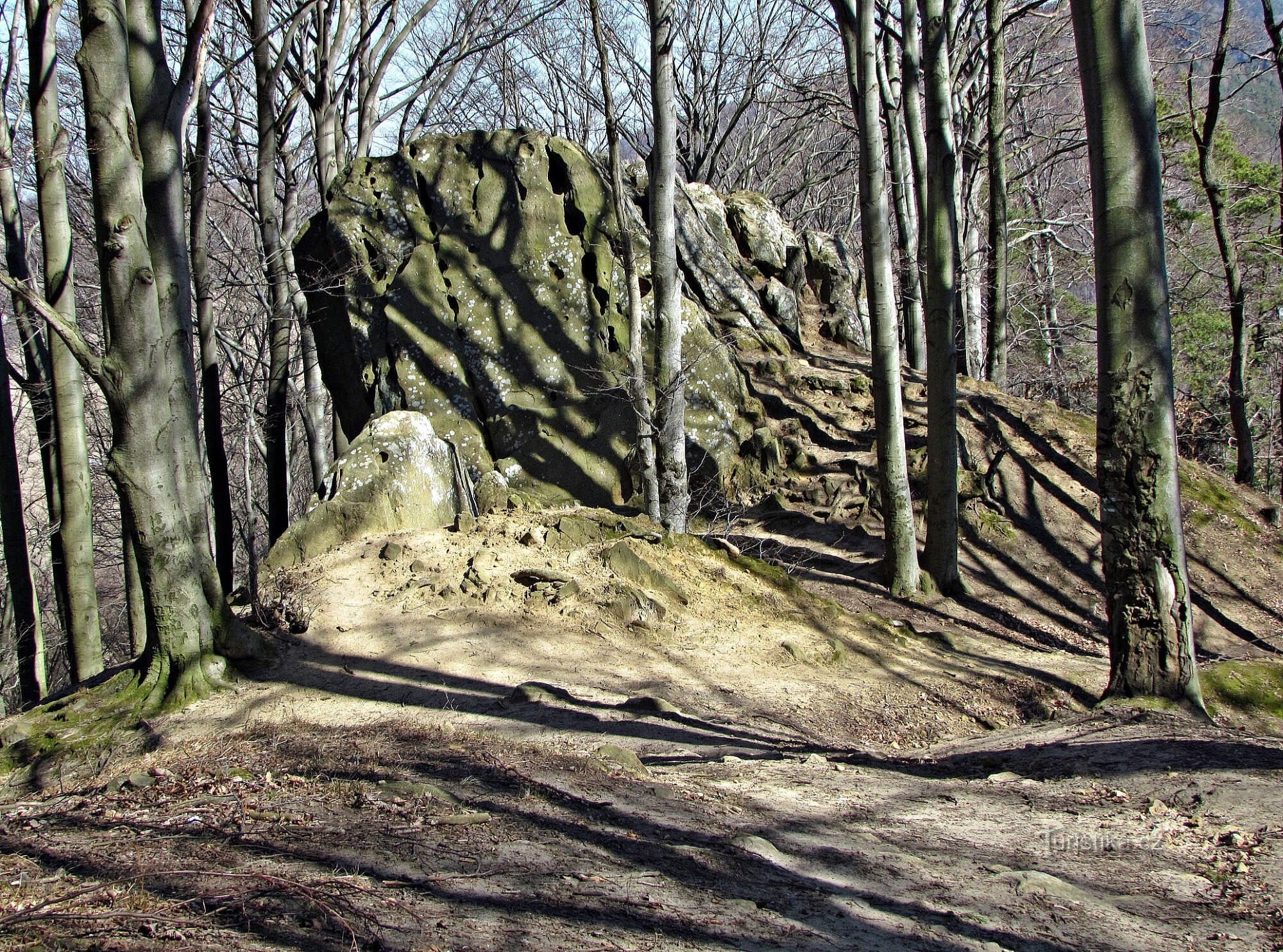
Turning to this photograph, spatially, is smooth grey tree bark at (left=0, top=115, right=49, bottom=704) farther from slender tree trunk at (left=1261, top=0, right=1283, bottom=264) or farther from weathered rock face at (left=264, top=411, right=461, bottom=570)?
slender tree trunk at (left=1261, top=0, right=1283, bottom=264)

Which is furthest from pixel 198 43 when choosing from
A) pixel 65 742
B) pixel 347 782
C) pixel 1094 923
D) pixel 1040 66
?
pixel 1040 66

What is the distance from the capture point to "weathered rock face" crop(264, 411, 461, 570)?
8.52 metres

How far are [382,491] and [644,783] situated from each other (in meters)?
5.30

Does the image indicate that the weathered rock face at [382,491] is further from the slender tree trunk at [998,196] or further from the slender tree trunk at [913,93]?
the slender tree trunk at [998,196]

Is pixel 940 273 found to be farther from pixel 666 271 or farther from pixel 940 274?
pixel 666 271

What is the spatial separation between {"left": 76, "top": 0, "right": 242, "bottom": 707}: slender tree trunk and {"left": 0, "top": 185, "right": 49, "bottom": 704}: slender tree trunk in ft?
19.8

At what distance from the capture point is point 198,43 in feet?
19.5

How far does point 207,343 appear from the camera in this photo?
1233 cm

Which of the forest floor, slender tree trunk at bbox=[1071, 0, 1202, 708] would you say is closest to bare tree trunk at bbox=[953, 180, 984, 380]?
the forest floor

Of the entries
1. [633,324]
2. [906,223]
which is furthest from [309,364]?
[906,223]

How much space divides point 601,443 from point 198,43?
7.35 m

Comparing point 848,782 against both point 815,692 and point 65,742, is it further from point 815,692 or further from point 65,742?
point 65,742

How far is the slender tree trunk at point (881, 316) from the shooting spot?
9719mm

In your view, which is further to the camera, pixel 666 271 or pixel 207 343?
pixel 207 343
